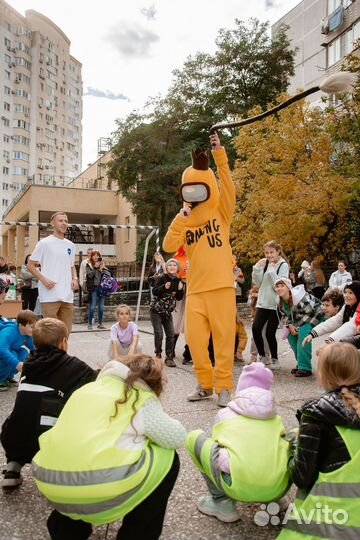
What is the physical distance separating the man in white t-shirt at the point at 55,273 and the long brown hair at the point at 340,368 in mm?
3670

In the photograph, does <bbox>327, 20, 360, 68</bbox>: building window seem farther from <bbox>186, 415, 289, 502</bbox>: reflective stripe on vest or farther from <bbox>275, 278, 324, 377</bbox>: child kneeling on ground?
<bbox>186, 415, 289, 502</bbox>: reflective stripe on vest

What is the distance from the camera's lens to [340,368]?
2.17 m

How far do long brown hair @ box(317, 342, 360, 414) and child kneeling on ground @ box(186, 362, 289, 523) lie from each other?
37cm

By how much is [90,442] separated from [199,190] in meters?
2.96

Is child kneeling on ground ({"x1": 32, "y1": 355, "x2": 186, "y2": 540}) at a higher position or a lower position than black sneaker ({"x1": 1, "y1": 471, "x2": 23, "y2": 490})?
higher

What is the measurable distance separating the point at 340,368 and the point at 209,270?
7.75ft

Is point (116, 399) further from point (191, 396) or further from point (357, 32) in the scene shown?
point (357, 32)

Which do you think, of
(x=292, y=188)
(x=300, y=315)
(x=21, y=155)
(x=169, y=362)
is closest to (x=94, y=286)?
(x=169, y=362)

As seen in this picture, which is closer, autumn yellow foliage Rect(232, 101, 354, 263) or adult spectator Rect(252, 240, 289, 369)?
adult spectator Rect(252, 240, 289, 369)

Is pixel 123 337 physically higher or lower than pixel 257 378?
lower

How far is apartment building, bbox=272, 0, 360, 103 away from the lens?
78.7ft

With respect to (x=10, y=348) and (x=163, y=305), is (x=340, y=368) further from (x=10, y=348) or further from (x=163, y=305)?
(x=163, y=305)

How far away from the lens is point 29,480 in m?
2.89

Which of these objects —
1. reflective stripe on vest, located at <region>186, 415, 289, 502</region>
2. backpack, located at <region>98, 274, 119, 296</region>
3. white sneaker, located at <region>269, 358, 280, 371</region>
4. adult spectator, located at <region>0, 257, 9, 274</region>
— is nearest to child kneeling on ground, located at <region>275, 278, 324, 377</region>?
white sneaker, located at <region>269, 358, 280, 371</region>
